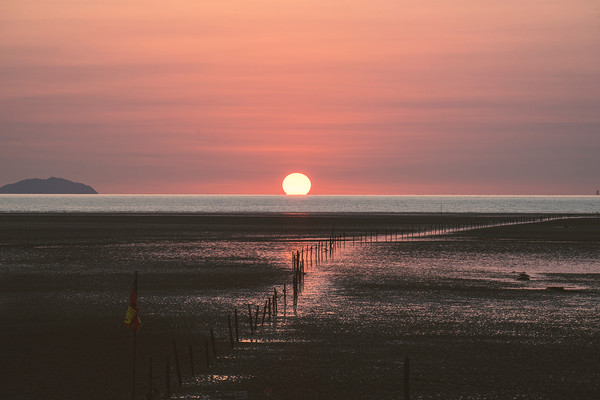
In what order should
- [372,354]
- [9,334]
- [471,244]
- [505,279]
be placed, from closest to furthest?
[372,354] < [9,334] < [505,279] < [471,244]

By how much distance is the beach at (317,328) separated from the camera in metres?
25.2

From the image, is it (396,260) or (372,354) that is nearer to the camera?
(372,354)

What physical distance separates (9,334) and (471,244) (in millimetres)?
69240

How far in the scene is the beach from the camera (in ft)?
82.7

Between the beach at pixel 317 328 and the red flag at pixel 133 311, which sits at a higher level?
the red flag at pixel 133 311

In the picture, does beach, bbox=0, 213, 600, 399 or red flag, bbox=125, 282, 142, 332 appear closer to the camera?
red flag, bbox=125, 282, 142, 332

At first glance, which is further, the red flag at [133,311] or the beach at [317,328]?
the beach at [317,328]

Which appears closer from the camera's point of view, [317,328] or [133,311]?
[133,311]

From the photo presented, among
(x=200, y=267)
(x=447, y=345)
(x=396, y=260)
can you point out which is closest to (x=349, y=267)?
(x=396, y=260)

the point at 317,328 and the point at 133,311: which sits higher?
the point at 133,311

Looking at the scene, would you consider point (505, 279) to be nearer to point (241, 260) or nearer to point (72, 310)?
point (241, 260)

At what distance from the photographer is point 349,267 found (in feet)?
211

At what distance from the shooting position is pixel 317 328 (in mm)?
34594

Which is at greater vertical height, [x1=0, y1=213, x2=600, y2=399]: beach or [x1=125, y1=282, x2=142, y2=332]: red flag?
[x1=125, y1=282, x2=142, y2=332]: red flag
